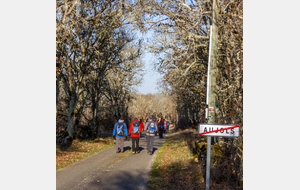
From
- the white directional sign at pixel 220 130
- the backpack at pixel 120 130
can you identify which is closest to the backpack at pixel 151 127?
the backpack at pixel 120 130

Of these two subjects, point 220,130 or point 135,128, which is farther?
point 135,128

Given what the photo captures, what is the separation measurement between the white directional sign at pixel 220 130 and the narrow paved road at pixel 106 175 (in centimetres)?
306

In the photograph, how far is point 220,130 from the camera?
5113mm

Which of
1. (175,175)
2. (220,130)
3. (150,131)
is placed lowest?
(175,175)

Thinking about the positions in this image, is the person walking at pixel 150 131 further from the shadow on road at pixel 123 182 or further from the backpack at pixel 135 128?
the shadow on road at pixel 123 182

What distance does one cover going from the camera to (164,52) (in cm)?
1266

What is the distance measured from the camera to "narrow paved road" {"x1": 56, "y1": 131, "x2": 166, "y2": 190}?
7172mm

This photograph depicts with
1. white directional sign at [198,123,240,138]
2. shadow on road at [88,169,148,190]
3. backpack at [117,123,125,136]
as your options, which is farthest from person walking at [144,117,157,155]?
white directional sign at [198,123,240,138]

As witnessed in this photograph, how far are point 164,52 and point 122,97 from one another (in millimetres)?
18528

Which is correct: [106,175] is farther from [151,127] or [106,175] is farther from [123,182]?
[151,127]

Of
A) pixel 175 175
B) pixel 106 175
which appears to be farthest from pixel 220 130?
pixel 106 175

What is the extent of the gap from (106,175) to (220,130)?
190 inches

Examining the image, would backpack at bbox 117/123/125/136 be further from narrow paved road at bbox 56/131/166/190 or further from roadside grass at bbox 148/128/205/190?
roadside grass at bbox 148/128/205/190
